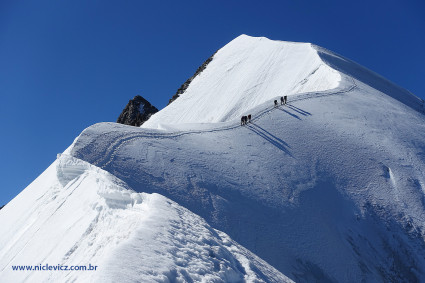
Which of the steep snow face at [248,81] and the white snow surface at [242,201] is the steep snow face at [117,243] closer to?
the white snow surface at [242,201]

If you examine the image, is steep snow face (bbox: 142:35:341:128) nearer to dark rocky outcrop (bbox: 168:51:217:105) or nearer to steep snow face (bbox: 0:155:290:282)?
dark rocky outcrop (bbox: 168:51:217:105)

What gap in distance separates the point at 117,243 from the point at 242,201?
11.5 meters

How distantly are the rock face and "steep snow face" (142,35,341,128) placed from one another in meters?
10.7

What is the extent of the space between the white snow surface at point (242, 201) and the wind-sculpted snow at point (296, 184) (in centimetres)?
7

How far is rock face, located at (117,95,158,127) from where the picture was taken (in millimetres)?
71294

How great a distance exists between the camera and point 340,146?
2730cm

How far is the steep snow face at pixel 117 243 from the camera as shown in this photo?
9289mm

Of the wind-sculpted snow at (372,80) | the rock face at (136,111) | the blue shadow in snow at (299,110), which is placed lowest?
the blue shadow in snow at (299,110)

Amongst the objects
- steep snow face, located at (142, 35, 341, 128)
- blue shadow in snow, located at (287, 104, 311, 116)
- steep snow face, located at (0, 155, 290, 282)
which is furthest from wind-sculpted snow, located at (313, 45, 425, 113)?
steep snow face, located at (0, 155, 290, 282)

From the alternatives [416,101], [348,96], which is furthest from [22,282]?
[416,101]

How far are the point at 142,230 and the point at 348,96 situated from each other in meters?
30.1

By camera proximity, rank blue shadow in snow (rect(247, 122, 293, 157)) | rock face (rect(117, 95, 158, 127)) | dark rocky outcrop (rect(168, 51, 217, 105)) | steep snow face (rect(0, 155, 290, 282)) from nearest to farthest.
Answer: steep snow face (rect(0, 155, 290, 282)), blue shadow in snow (rect(247, 122, 293, 157)), dark rocky outcrop (rect(168, 51, 217, 105)), rock face (rect(117, 95, 158, 127))

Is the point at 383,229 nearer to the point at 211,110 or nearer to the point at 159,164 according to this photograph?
the point at 159,164

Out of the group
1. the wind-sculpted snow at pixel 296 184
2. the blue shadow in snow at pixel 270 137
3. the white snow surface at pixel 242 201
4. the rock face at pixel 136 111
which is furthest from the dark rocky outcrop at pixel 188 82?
the blue shadow in snow at pixel 270 137
